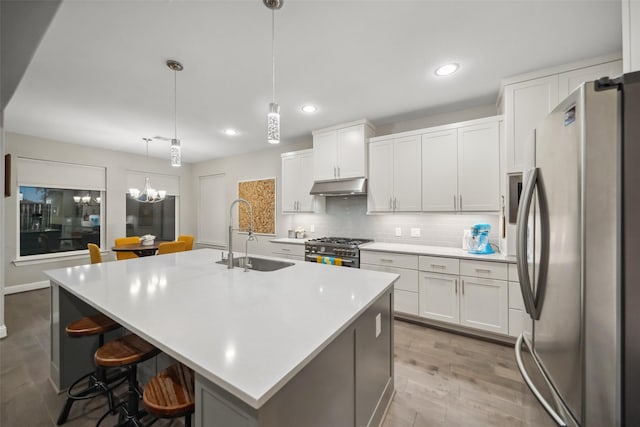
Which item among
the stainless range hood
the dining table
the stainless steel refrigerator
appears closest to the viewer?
the stainless steel refrigerator

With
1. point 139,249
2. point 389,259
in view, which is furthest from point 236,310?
point 139,249

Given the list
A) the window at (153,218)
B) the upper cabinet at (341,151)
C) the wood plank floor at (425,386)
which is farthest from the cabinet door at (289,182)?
the window at (153,218)

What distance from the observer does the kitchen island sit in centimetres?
77

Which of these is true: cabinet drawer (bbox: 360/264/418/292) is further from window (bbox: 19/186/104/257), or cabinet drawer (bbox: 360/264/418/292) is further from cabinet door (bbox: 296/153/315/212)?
window (bbox: 19/186/104/257)

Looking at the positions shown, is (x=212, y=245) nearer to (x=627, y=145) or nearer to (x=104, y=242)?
(x=104, y=242)

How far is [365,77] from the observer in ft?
8.02

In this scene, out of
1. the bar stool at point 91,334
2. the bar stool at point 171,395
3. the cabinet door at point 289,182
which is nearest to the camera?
the bar stool at point 171,395

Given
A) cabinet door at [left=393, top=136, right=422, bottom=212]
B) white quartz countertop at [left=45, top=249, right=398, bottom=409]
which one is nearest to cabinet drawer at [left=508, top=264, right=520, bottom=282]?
cabinet door at [left=393, top=136, right=422, bottom=212]

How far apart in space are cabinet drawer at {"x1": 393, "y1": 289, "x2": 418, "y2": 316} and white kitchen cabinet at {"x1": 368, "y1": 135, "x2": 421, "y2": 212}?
1031 mm

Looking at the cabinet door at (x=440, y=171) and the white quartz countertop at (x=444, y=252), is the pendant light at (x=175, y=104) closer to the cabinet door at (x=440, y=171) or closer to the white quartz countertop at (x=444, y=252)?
the white quartz countertop at (x=444, y=252)

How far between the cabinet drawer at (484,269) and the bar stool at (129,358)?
2751 mm

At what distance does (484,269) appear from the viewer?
2539 millimetres

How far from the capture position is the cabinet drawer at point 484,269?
246 centimetres

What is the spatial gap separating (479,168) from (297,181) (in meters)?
2.62
